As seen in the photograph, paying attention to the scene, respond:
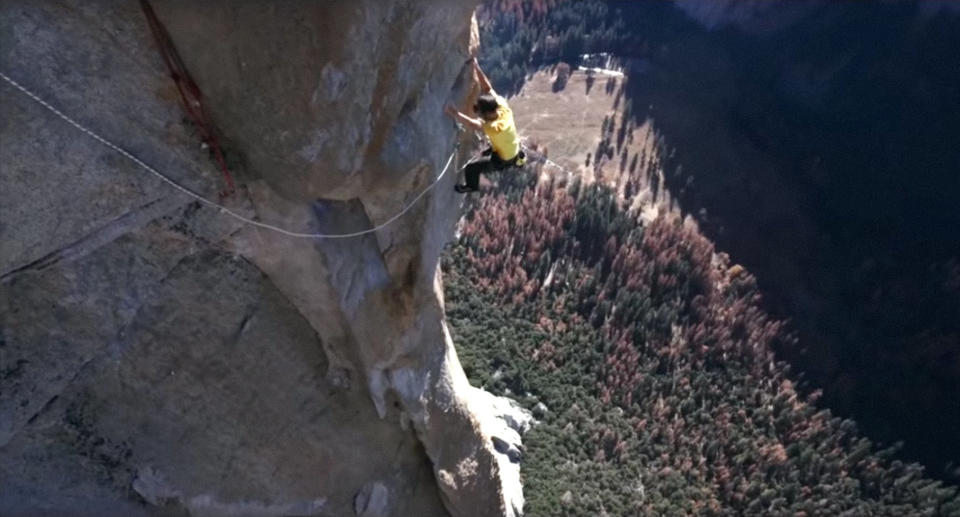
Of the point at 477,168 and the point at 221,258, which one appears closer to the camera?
the point at 221,258

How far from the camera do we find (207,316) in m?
7.31

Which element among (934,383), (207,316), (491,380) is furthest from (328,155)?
(934,383)

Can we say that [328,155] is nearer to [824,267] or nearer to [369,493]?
[369,493]

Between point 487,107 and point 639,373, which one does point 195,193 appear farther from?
point 639,373

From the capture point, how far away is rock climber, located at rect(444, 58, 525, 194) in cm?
855

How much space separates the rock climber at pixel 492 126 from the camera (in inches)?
337

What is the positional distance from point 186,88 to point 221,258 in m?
2.09

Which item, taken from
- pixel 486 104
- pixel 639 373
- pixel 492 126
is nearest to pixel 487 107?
pixel 486 104

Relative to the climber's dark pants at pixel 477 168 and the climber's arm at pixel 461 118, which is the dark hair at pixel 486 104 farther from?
the climber's dark pants at pixel 477 168

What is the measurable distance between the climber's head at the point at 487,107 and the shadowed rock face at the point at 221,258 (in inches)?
18.6

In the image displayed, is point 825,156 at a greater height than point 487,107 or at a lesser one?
greater

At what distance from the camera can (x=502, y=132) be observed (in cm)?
873

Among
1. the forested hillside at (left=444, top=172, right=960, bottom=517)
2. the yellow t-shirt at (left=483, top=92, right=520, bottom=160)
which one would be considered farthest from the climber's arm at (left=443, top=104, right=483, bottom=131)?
the forested hillside at (left=444, top=172, right=960, bottom=517)

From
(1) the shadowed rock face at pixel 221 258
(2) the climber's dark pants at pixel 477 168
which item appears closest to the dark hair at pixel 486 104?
(1) the shadowed rock face at pixel 221 258
